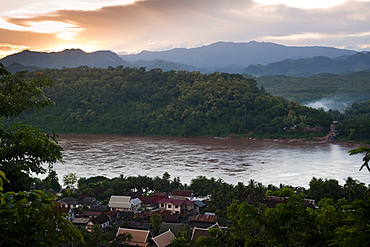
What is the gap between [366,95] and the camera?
67.9 m

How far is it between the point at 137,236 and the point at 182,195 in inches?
223

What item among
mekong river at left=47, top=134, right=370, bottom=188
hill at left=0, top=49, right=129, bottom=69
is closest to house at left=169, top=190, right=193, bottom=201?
mekong river at left=47, top=134, right=370, bottom=188

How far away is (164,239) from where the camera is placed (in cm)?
1096

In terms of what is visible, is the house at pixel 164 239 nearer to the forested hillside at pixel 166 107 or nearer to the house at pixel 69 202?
the house at pixel 69 202

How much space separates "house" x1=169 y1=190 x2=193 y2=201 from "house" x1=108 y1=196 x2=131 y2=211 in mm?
1854

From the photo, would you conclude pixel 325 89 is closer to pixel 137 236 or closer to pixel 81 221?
pixel 81 221

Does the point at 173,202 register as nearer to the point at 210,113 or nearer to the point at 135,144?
the point at 135,144

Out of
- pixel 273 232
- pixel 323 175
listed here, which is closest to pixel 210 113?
pixel 323 175

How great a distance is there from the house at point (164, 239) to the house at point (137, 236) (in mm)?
316

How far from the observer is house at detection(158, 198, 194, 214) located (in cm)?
1526

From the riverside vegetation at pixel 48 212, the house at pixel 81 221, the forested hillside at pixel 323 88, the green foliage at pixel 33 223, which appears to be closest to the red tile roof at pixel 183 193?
the house at pixel 81 221

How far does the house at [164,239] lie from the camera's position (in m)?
10.7

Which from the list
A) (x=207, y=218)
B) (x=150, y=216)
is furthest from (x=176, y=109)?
(x=207, y=218)

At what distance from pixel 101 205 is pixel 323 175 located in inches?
433
